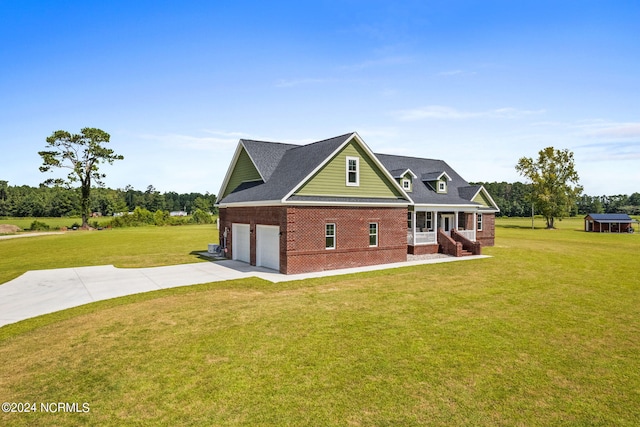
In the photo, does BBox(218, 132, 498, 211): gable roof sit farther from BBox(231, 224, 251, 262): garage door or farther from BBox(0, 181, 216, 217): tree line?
BBox(0, 181, 216, 217): tree line

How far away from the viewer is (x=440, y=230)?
29172mm

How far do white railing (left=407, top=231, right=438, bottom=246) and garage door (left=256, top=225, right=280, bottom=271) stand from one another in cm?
1120

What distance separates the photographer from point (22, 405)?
22.7 feet

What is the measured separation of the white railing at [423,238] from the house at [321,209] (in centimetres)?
7

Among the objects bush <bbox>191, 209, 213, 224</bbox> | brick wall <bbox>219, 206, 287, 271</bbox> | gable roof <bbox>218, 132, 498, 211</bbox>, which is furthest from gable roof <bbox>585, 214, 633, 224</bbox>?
bush <bbox>191, 209, 213, 224</bbox>

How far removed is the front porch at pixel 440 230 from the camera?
27.8 m

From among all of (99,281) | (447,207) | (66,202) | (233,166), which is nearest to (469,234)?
(447,207)

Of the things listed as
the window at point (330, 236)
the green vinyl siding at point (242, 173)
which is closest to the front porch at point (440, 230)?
the window at point (330, 236)

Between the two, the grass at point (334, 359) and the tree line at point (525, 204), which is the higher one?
the tree line at point (525, 204)

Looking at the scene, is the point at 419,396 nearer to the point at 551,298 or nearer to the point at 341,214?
the point at 551,298

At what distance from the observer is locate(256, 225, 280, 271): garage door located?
68.5 ft

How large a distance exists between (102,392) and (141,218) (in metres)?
71.7

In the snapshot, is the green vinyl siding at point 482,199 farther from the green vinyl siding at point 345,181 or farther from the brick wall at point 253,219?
the brick wall at point 253,219

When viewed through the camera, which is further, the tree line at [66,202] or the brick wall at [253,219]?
the tree line at [66,202]
